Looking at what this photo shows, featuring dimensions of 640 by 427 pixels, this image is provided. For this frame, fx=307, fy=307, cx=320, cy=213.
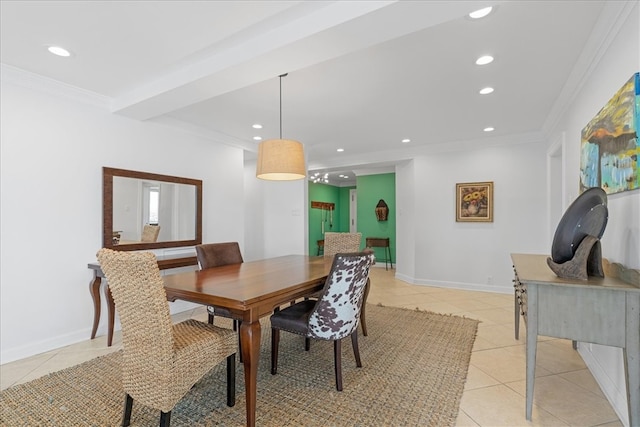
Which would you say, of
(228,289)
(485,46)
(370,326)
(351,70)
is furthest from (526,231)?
(228,289)

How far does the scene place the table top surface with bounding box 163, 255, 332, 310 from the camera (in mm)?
1665

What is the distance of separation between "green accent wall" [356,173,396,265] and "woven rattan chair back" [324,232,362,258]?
4079 millimetres

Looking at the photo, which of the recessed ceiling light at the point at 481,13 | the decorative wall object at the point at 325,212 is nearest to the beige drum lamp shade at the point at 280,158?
the recessed ceiling light at the point at 481,13

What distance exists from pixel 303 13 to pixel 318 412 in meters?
2.36

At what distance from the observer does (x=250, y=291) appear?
177cm

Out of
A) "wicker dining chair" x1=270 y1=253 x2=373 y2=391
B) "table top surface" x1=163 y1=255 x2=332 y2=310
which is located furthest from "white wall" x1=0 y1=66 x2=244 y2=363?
"wicker dining chair" x1=270 y1=253 x2=373 y2=391

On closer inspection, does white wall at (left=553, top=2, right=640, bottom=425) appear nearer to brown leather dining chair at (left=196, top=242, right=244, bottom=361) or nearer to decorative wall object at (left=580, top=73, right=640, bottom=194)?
decorative wall object at (left=580, top=73, right=640, bottom=194)

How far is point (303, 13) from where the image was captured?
182cm

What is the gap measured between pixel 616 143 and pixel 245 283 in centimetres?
244

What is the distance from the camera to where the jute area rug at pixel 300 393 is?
1757mm

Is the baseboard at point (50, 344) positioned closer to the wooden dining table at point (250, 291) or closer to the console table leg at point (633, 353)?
the wooden dining table at point (250, 291)

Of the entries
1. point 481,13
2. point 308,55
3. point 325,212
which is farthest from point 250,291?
point 325,212

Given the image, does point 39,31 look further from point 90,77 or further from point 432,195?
point 432,195

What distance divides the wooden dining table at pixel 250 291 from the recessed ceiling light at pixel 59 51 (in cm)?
183
